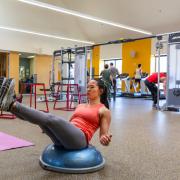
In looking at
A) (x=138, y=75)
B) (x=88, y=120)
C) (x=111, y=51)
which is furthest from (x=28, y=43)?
(x=88, y=120)

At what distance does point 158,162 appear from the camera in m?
2.38

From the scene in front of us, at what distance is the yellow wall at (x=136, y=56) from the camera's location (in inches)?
504

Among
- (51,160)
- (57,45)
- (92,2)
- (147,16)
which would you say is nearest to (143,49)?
(147,16)

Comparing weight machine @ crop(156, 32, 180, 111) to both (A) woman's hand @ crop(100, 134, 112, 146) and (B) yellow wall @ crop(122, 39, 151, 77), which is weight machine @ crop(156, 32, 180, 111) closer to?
(A) woman's hand @ crop(100, 134, 112, 146)

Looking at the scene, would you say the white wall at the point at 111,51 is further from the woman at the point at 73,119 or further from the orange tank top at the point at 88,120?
the orange tank top at the point at 88,120

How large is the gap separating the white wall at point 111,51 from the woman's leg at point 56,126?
1227 centimetres

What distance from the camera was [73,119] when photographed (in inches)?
91.7

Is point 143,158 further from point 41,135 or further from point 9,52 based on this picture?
point 9,52

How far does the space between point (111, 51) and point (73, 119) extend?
493 inches

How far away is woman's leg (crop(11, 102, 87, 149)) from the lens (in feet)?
6.04

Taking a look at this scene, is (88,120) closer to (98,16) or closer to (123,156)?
(123,156)

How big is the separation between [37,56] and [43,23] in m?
2.05

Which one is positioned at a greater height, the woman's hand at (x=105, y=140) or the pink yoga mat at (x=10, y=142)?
the woman's hand at (x=105, y=140)

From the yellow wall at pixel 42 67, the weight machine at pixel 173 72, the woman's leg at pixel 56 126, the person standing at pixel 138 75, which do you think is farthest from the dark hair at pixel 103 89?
the yellow wall at pixel 42 67
